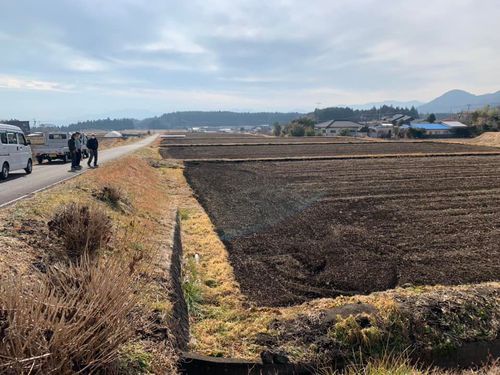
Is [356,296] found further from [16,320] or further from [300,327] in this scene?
[16,320]

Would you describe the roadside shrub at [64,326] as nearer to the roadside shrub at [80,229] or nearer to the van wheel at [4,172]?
the roadside shrub at [80,229]

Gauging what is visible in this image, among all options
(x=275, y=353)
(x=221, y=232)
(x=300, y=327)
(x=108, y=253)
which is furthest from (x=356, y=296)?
(x=221, y=232)

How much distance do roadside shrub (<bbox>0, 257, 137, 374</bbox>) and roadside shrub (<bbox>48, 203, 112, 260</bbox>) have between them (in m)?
2.91

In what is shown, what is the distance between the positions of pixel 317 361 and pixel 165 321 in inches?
79.3

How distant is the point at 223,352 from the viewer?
5.40m

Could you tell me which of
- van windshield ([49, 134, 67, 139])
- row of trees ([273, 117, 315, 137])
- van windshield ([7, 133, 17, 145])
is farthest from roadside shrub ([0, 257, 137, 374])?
row of trees ([273, 117, 315, 137])

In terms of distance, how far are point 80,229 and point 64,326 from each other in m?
3.85

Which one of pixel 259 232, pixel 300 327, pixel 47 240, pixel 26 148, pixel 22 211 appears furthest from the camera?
pixel 26 148

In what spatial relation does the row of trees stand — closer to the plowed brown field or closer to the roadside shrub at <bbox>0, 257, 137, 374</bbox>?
the plowed brown field

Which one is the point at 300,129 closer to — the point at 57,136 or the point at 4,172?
the point at 57,136

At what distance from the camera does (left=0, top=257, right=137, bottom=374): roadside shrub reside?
3023mm

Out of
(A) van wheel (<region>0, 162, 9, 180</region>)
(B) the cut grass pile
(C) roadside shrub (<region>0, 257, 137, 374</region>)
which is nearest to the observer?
(C) roadside shrub (<region>0, 257, 137, 374</region>)

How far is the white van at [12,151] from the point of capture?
52.6 ft

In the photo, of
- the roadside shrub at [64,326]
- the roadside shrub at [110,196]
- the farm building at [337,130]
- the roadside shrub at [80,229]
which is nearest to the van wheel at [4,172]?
the roadside shrub at [110,196]
